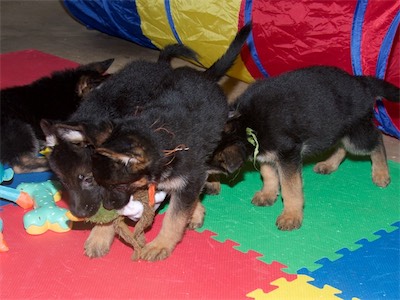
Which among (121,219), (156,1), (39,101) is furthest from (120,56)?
(121,219)

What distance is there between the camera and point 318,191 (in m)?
4.59

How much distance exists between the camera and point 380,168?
465 cm

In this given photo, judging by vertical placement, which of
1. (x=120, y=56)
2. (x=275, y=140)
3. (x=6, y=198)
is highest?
(x=275, y=140)

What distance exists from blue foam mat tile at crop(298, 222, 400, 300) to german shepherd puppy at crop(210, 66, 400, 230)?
0.46m

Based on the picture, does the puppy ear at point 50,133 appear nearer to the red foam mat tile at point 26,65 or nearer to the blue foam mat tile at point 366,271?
the blue foam mat tile at point 366,271

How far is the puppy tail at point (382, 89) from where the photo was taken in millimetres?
4492

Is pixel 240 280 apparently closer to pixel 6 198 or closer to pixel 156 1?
pixel 6 198

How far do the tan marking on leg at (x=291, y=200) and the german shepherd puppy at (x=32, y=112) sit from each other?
5.46 ft

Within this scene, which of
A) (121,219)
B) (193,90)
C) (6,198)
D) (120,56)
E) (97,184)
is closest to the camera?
(97,184)

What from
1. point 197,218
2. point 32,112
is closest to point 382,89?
point 197,218

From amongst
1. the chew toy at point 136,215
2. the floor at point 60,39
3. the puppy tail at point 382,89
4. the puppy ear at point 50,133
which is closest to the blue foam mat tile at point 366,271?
the chew toy at point 136,215

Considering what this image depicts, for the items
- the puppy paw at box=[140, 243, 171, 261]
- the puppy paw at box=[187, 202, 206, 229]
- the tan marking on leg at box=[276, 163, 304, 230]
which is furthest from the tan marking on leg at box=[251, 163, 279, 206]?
the puppy paw at box=[140, 243, 171, 261]

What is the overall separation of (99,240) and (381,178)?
212 cm

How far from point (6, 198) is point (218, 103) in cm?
157
